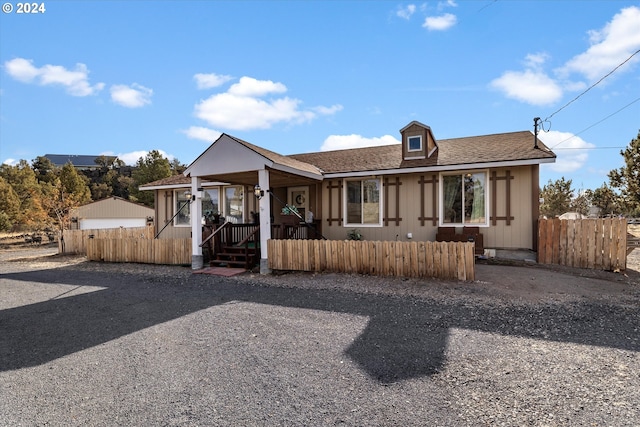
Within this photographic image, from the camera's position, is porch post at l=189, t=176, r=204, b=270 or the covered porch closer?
the covered porch

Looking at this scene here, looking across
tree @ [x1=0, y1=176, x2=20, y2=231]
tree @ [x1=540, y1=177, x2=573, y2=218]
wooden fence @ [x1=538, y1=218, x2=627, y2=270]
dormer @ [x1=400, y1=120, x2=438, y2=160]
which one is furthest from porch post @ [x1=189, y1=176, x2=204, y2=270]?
tree @ [x1=540, y1=177, x2=573, y2=218]

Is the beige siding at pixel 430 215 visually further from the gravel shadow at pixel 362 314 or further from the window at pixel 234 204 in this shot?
the gravel shadow at pixel 362 314

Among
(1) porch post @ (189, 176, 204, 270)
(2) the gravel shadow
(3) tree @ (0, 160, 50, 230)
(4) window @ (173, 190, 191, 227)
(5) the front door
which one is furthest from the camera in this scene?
(3) tree @ (0, 160, 50, 230)

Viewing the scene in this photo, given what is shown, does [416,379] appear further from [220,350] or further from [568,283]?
[568,283]

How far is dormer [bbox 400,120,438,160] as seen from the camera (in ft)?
37.8

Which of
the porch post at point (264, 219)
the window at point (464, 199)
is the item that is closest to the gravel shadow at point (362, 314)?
the porch post at point (264, 219)

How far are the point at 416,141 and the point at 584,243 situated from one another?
566 cm

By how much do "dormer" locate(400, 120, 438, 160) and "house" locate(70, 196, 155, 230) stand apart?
906 inches

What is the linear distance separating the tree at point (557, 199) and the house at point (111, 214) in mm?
35940

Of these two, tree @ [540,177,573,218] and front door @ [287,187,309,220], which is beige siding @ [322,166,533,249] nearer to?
front door @ [287,187,309,220]

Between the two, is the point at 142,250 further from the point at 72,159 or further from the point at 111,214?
the point at 72,159

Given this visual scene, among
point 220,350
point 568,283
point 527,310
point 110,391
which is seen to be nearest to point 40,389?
point 110,391

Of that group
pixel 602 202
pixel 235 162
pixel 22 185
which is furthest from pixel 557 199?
pixel 22 185

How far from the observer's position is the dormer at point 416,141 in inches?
454
